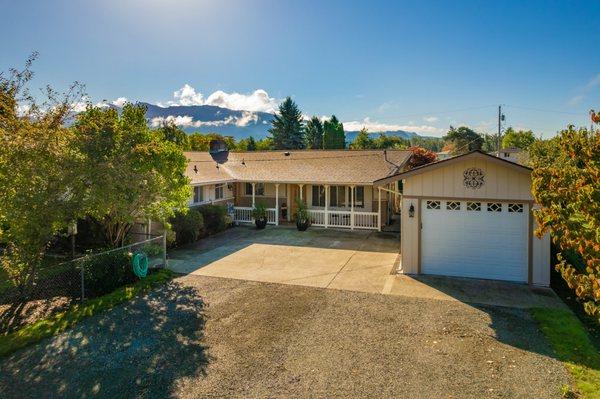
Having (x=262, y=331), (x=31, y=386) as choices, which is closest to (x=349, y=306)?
(x=262, y=331)

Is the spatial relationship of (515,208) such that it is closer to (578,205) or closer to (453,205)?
(453,205)

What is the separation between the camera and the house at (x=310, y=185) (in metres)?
19.9

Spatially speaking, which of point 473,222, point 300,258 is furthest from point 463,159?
point 300,258

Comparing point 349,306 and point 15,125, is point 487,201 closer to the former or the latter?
point 349,306

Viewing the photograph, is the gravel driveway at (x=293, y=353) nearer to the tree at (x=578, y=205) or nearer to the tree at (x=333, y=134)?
the tree at (x=578, y=205)

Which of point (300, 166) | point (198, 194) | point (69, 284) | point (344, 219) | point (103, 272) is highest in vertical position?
point (300, 166)

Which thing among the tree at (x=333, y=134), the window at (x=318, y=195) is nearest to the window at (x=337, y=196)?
the window at (x=318, y=195)

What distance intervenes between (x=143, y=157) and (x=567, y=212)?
10.3 metres

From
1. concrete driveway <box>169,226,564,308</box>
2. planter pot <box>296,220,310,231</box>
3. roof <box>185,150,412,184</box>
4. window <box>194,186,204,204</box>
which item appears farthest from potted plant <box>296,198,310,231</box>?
window <box>194,186,204,204</box>

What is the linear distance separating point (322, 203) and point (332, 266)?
29.5 feet

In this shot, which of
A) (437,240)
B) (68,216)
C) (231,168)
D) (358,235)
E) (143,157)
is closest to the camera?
(68,216)

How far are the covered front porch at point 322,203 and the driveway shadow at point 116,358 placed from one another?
477 inches

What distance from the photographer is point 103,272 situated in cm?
1053

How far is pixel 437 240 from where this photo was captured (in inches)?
468
